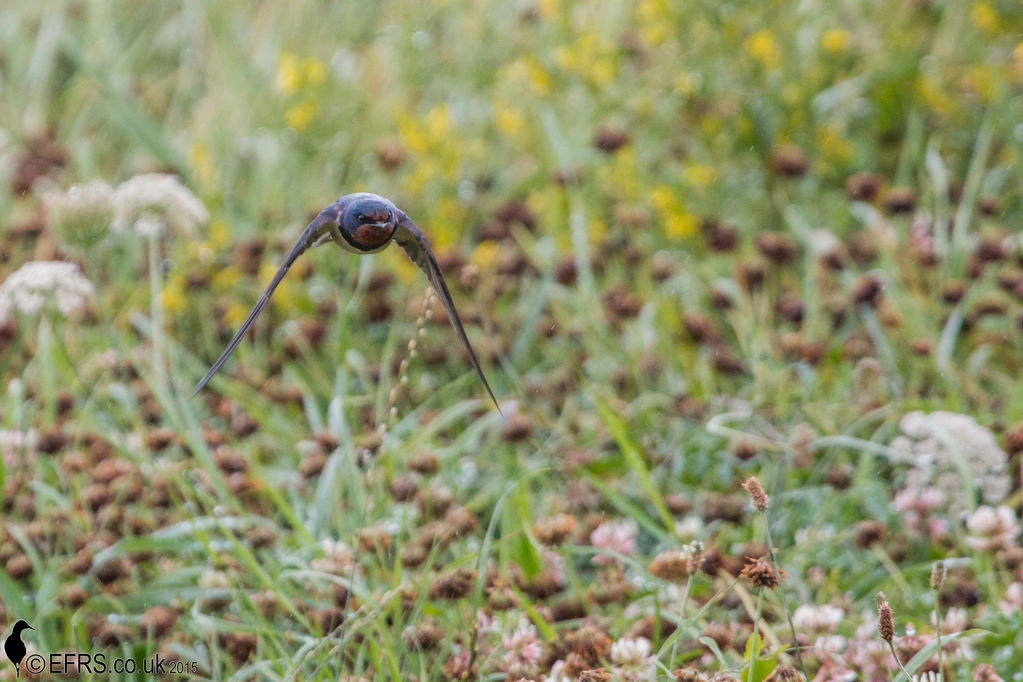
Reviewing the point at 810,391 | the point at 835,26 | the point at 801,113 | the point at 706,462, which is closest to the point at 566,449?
the point at 706,462

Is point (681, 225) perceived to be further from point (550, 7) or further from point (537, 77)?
point (550, 7)

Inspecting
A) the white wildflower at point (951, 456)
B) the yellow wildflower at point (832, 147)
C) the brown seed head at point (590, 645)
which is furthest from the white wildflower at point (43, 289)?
the yellow wildflower at point (832, 147)

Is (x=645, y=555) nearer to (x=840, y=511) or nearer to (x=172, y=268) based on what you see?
(x=840, y=511)

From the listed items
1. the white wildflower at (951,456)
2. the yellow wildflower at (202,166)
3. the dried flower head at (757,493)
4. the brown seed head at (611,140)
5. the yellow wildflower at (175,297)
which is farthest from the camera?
the yellow wildflower at (202,166)

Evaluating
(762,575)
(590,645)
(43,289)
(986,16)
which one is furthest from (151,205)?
(986,16)
